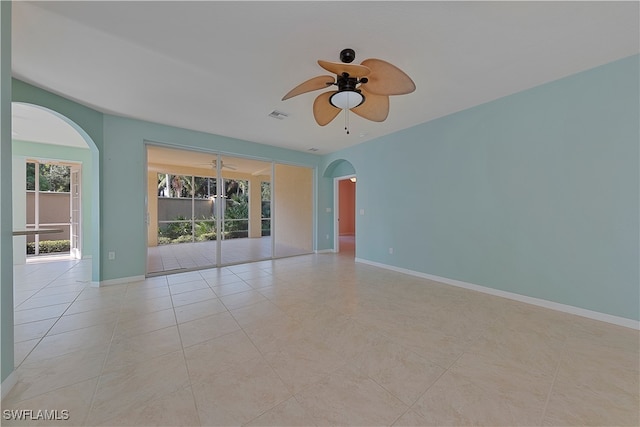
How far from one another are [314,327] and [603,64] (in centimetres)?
409

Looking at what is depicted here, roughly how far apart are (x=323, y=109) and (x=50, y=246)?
27.2 feet

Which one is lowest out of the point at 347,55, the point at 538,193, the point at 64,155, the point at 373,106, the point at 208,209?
the point at 208,209

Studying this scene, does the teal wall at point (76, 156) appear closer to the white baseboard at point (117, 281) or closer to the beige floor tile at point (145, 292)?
the white baseboard at point (117, 281)

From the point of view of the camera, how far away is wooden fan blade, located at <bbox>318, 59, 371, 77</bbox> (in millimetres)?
1746

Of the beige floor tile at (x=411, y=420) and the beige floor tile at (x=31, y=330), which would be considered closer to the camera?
the beige floor tile at (x=411, y=420)

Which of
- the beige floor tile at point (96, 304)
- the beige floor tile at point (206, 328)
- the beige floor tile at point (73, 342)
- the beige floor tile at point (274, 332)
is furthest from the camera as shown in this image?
the beige floor tile at point (96, 304)

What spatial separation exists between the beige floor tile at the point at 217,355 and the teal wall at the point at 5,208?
1.05 metres

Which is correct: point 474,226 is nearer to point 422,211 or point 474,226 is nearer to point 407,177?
point 422,211

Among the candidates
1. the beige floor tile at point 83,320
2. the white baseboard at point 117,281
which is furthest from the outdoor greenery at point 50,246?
the beige floor tile at point 83,320

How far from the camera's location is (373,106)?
2.45 meters

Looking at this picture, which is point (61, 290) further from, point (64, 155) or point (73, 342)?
point (64, 155)

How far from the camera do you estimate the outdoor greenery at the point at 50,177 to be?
577 centimetres

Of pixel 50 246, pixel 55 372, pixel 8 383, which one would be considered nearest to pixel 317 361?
pixel 55 372
